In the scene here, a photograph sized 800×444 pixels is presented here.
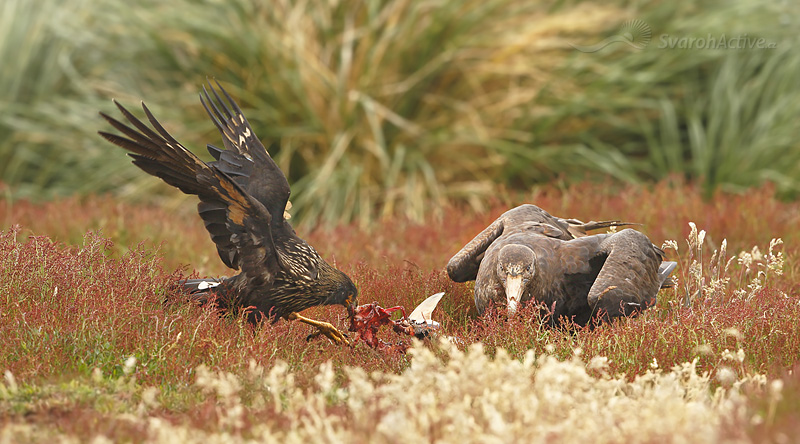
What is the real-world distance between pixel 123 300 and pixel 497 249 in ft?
6.48

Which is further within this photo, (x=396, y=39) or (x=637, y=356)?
(x=396, y=39)

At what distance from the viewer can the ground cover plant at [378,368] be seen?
108 inches

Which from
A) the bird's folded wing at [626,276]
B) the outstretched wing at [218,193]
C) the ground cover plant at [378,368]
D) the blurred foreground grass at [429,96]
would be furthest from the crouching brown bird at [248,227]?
the blurred foreground grass at [429,96]

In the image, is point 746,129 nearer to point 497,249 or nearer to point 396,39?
point 396,39

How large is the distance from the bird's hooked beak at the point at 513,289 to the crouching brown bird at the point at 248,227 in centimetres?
80

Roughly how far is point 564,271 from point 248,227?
5.57ft

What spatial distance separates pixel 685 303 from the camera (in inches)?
190

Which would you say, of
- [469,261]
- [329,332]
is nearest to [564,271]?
[469,261]

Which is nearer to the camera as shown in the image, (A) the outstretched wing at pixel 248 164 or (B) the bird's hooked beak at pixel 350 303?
(B) the bird's hooked beak at pixel 350 303

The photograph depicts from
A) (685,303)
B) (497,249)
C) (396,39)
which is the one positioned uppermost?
(396,39)

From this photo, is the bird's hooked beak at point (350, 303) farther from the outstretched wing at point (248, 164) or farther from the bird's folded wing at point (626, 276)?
the bird's folded wing at point (626, 276)

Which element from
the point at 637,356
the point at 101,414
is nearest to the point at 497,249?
the point at 637,356

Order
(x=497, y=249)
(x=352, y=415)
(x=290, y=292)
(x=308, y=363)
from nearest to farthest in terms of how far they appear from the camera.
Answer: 1. (x=352, y=415)
2. (x=308, y=363)
3. (x=290, y=292)
4. (x=497, y=249)

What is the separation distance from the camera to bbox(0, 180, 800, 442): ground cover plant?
2756 mm
